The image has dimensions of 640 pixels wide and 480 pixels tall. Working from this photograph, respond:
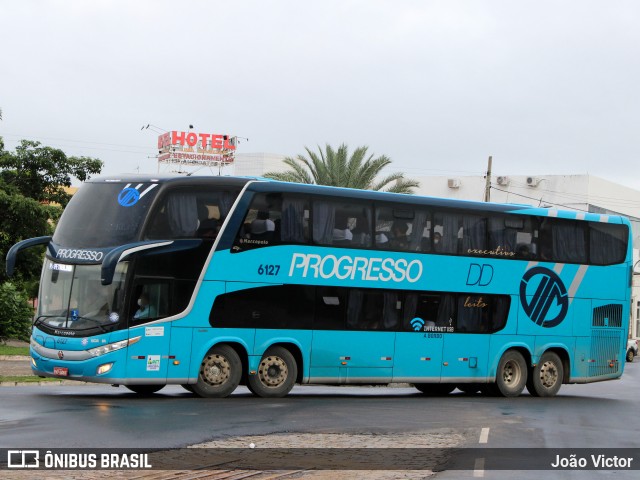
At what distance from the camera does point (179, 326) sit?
67.5 ft

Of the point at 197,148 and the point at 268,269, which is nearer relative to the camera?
the point at 268,269

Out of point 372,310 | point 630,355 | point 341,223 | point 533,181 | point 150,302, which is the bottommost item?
point 630,355

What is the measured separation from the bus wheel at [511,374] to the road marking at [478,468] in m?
13.0

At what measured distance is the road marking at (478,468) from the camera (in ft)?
38.1

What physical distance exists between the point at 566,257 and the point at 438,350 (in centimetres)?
428

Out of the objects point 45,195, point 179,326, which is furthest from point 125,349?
point 45,195

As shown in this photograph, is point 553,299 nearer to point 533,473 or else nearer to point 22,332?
point 533,473

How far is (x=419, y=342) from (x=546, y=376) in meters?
4.34

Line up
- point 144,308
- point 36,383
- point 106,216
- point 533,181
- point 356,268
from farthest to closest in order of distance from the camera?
1. point 533,181
2. point 36,383
3. point 356,268
4. point 106,216
5. point 144,308

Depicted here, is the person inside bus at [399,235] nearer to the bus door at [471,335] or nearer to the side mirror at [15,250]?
the bus door at [471,335]

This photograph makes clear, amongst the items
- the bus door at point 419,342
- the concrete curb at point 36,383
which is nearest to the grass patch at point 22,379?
the concrete curb at point 36,383

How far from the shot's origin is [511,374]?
85.4 ft

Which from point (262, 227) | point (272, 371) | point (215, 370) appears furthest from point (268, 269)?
point (215, 370)

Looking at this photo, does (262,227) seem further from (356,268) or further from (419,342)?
(419,342)
